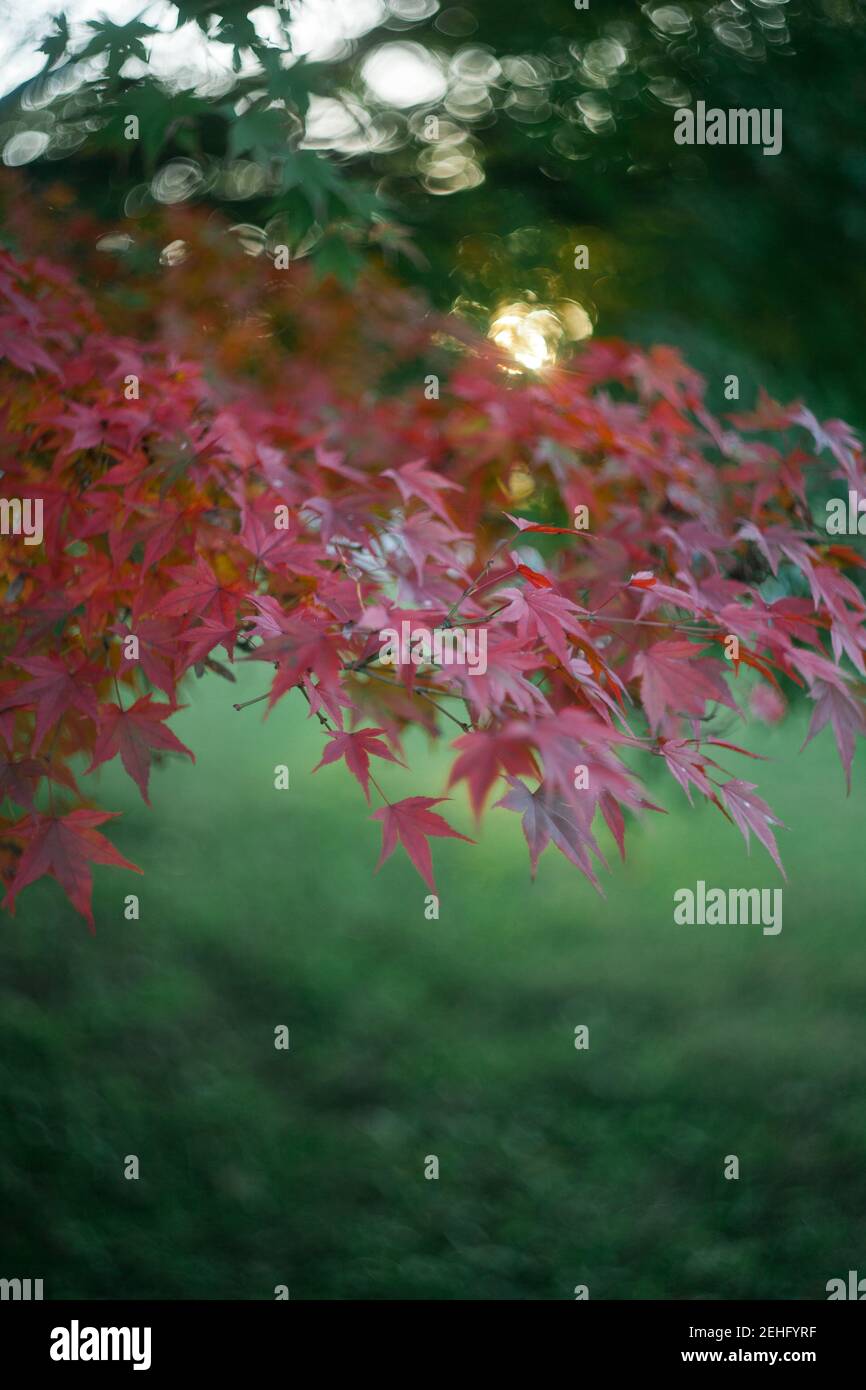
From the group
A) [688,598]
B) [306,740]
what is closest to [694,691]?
[688,598]

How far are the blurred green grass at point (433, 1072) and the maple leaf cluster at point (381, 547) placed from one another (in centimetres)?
90

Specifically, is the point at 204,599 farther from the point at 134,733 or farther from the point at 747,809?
the point at 747,809

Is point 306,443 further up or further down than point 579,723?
further up

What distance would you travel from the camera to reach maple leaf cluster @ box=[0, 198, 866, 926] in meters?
1.03

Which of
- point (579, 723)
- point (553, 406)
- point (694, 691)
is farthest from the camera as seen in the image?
point (553, 406)

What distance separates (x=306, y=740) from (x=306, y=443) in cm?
279

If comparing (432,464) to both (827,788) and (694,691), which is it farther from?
(827,788)

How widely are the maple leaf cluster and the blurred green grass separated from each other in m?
0.90

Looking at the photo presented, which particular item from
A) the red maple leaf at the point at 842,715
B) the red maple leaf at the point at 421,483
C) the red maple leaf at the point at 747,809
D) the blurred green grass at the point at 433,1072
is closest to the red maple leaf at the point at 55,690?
the red maple leaf at the point at 421,483

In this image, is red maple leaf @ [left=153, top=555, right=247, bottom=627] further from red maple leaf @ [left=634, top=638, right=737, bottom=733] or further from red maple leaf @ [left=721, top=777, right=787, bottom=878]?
red maple leaf @ [left=721, top=777, right=787, bottom=878]
